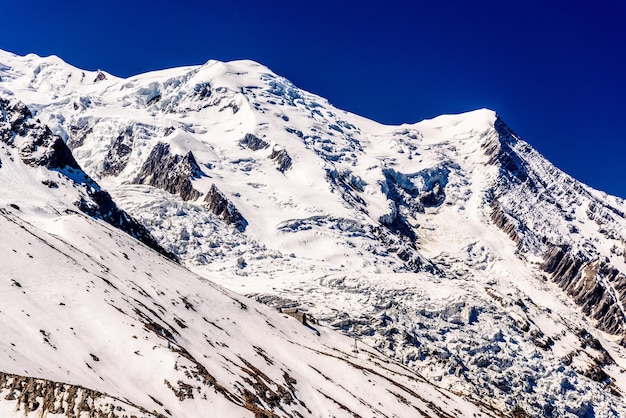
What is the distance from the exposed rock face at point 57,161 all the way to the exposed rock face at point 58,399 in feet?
334

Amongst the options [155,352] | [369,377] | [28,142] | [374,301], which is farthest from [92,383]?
[28,142]

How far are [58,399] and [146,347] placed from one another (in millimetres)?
16339

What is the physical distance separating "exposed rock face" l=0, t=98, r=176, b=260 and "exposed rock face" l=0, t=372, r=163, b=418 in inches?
4013

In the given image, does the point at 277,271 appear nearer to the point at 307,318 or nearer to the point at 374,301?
the point at 374,301

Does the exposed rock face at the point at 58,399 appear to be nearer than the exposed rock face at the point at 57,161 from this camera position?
Yes

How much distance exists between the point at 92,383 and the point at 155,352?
29.4ft

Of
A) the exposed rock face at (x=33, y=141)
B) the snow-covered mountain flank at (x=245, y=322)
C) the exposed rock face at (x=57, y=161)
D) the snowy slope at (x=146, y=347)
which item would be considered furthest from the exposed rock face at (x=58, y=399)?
the exposed rock face at (x=33, y=141)

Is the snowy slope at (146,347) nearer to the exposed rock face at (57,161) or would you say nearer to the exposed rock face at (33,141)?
the exposed rock face at (57,161)

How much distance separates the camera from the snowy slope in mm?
42344

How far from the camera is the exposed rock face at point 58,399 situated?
34.5m

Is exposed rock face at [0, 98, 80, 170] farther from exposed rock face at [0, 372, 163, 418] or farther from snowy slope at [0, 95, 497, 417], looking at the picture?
exposed rock face at [0, 372, 163, 418]

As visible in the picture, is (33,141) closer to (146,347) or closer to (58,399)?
(146,347)

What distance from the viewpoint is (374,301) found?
150375mm

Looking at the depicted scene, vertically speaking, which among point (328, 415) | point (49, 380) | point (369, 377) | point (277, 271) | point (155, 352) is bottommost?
point (49, 380)
